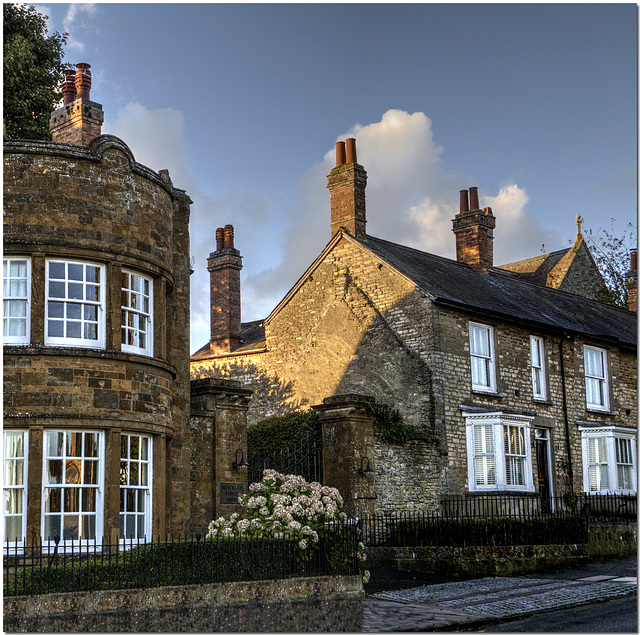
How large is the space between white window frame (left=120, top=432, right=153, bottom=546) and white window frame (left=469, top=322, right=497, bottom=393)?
504 inches

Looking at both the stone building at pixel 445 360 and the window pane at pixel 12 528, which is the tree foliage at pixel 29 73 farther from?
the window pane at pixel 12 528

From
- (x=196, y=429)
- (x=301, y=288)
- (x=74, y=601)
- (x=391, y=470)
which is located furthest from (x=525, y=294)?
(x=74, y=601)

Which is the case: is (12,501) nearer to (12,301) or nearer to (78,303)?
(12,301)

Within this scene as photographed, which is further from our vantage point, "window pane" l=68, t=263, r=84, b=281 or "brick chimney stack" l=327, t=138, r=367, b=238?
"brick chimney stack" l=327, t=138, r=367, b=238

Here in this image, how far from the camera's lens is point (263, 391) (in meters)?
30.7

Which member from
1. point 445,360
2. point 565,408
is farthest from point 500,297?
point 445,360

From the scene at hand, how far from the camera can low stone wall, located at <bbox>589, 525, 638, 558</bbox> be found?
21.4 m

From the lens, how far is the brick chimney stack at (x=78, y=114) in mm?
17938

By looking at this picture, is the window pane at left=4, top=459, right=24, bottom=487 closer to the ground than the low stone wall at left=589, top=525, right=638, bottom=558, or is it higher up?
higher up

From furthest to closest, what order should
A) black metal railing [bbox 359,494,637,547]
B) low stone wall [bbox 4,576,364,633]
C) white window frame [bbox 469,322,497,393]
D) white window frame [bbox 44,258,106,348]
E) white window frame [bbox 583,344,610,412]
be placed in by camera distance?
white window frame [bbox 583,344,610,412] → white window frame [bbox 469,322,497,393] → black metal railing [bbox 359,494,637,547] → white window frame [bbox 44,258,106,348] → low stone wall [bbox 4,576,364,633]

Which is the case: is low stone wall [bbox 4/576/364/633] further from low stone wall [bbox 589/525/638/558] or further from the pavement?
low stone wall [bbox 589/525/638/558]

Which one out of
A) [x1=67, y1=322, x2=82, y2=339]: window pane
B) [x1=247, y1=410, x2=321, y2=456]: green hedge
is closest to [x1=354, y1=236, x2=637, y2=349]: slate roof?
[x1=247, y1=410, x2=321, y2=456]: green hedge

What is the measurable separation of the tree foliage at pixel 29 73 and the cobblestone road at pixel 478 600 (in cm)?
1610

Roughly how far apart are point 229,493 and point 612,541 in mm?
10038
